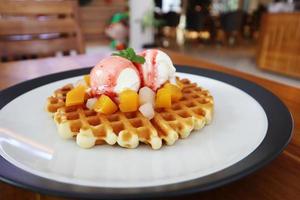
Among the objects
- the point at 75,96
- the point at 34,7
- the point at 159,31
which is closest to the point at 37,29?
the point at 34,7

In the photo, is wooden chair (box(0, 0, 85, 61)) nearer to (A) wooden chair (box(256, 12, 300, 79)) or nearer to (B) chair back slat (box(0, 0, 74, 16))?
(B) chair back slat (box(0, 0, 74, 16))

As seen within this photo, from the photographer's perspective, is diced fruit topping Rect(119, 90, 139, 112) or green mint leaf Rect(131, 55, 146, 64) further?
green mint leaf Rect(131, 55, 146, 64)

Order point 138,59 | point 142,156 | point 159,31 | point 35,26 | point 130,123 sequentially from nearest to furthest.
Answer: point 142,156 → point 130,123 → point 138,59 → point 35,26 → point 159,31

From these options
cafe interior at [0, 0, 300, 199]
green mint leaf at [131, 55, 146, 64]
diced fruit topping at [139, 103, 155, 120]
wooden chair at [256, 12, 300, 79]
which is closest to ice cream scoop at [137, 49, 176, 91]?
green mint leaf at [131, 55, 146, 64]

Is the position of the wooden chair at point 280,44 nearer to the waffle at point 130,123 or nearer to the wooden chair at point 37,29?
the wooden chair at point 37,29

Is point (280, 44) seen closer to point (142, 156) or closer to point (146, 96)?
point (146, 96)

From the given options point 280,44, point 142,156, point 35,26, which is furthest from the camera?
point 280,44

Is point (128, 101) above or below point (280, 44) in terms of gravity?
above
